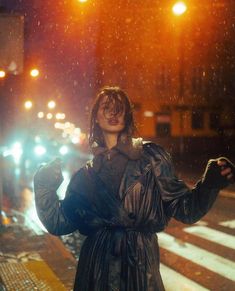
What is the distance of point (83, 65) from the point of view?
50.9 m

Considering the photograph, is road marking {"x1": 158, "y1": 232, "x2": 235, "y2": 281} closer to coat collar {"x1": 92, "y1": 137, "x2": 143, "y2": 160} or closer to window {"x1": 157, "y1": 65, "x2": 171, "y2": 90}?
coat collar {"x1": 92, "y1": 137, "x2": 143, "y2": 160}

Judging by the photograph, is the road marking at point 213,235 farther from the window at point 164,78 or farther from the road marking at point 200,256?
the window at point 164,78

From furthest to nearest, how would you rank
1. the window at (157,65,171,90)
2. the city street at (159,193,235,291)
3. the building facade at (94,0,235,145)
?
the window at (157,65,171,90), the building facade at (94,0,235,145), the city street at (159,193,235,291)

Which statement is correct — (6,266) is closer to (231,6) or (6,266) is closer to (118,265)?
(118,265)

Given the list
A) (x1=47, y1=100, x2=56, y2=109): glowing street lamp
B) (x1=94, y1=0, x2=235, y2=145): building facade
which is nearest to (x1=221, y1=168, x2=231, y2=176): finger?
(x1=94, y1=0, x2=235, y2=145): building facade

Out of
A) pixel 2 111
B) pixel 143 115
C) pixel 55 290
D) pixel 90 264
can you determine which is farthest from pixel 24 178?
pixel 143 115

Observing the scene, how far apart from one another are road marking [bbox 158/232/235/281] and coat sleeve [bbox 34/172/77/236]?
4.19 meters

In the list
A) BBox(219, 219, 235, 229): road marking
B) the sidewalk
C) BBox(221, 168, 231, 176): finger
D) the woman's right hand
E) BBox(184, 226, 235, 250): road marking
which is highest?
BBox(221, 168, 231, 176): finger

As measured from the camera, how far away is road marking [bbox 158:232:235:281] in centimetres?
658

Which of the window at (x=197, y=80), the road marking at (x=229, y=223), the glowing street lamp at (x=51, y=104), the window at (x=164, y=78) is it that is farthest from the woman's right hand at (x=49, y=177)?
the glowing street lamp at (x=51, y=104)

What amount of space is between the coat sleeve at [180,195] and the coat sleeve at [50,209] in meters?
0.57

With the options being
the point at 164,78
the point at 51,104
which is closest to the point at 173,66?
the point at 164,78

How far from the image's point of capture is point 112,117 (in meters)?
2.74

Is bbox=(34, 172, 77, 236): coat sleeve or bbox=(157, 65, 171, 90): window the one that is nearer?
bbox=(34, 172, 77, 236): coat sleeve
